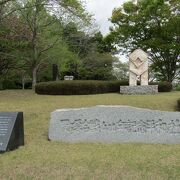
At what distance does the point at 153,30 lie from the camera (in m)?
31.6

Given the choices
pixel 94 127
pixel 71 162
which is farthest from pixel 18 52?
pixel 71 162

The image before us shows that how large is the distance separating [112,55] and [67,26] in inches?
563

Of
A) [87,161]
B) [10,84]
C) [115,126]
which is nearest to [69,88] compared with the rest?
[115,126]

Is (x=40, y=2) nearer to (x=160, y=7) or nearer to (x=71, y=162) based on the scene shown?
(x=71, y=162)

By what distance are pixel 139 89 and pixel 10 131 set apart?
1437cm

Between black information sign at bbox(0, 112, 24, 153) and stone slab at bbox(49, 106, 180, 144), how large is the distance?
99cm

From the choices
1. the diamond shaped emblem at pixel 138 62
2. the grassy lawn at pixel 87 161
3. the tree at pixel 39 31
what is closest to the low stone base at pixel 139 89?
the diamond shaped emblem at pixel 138 62

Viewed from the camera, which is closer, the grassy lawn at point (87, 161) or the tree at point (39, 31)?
the grassy lawn at point (87, 161)

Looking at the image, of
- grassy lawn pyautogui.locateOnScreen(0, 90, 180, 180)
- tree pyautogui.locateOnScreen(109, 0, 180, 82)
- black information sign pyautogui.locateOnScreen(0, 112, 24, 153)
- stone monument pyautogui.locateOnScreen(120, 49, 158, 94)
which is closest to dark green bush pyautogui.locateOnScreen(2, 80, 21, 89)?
tree pyautogui.locateOnScreen(109, 0, 180, 82)

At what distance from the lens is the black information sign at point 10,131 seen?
23.7 ft

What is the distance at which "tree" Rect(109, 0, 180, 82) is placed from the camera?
3034 centimetres

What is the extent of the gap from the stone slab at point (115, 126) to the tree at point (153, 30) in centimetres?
2243

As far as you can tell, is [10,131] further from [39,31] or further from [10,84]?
[10,84]

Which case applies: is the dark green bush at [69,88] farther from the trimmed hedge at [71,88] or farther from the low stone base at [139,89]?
the low stone base at [139,89]
